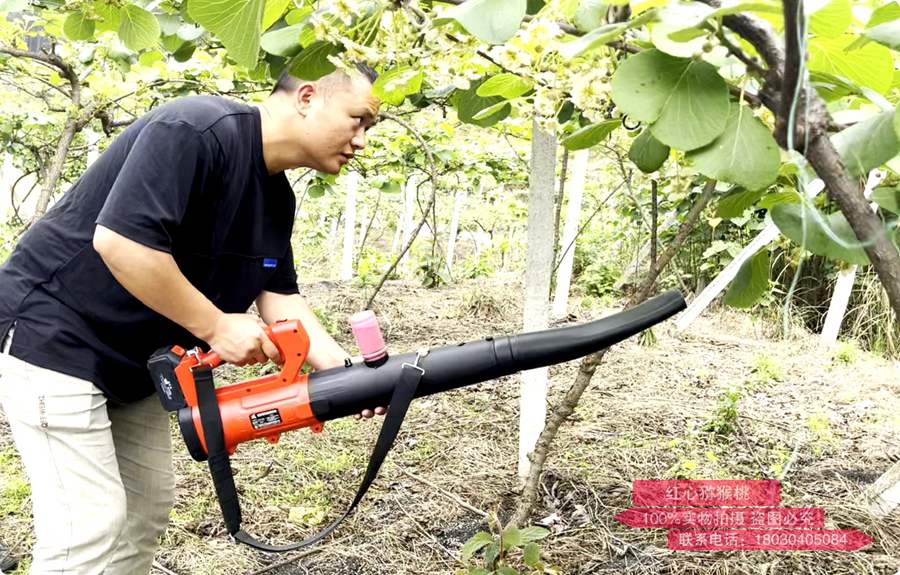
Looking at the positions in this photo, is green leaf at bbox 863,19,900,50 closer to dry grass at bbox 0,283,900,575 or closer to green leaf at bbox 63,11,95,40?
green leaf at bbox 63,11,95,40

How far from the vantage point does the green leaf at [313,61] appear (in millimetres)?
1029

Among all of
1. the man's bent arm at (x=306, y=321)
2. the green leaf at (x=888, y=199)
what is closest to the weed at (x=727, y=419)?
the man's bent arm at (x=306, y=321)

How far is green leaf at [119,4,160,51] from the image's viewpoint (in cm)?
130

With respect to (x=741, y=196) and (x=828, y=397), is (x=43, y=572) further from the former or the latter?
(x=828, y=397)

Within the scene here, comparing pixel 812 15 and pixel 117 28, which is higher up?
pixel 117 28

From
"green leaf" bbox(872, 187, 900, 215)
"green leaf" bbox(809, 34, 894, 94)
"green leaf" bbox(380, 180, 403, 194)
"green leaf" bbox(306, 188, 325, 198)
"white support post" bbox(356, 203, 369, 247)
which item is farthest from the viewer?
"white support post" bbox(356, 203, 369, 247)

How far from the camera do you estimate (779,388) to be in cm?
402

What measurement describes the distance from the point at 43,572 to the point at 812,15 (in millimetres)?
1676

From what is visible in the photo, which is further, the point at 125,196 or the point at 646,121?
the point at 125,196

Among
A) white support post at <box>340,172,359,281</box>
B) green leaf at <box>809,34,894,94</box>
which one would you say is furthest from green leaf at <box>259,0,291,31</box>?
white support post at <box>340,172,359,281</box>

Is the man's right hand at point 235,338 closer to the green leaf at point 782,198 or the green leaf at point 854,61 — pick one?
the green leaf at point 782,198

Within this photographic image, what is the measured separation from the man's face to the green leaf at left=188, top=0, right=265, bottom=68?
650 millimetres

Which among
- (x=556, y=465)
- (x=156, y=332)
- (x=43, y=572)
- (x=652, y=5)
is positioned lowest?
(x=556, y=465)

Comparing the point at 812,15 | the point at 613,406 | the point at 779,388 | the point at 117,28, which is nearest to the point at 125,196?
the point at 117,28
